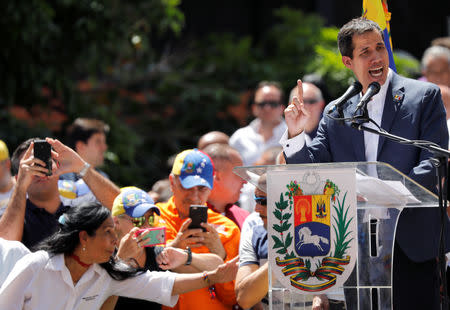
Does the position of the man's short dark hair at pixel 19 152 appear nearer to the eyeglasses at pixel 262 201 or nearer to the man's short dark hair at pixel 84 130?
the man's short dark hair at pixel 84 130

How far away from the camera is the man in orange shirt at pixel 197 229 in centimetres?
453

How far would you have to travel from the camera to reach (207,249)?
15.6ft

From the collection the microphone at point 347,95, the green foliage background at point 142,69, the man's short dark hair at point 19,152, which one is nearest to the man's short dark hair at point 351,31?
the microphone at point 347,95

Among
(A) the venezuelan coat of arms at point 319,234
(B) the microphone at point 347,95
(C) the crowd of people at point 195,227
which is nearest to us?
(A) the venezuelan coat of arms at point 319,234

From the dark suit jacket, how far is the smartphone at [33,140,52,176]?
1651mm

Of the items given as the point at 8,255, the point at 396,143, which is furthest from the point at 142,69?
the point at 396,143

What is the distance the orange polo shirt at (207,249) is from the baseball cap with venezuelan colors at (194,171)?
23cm

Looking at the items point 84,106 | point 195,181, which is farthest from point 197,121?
point 195,181

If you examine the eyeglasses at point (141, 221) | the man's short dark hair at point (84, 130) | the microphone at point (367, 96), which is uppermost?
→ the microphone at point (367, 96)

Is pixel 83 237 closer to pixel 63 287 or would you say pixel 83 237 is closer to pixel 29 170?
pixel 63 287

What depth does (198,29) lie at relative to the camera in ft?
42.1

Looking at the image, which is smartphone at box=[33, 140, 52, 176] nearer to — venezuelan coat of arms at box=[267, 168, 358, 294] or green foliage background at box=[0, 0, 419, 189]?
venezuelan coat of arms at box=[267, 168, 358, 294]

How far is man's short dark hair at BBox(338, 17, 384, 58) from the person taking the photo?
3.90 metres

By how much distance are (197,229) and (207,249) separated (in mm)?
303
